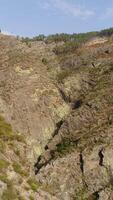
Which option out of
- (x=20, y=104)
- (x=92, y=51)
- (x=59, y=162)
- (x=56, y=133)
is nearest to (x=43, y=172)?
(x=59, y=162)

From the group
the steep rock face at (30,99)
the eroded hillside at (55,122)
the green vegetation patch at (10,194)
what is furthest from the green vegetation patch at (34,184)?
the steep rock face at (30,99)

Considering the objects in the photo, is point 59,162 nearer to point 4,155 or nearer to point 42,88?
point 4,155

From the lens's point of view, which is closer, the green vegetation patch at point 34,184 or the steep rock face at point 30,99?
the green vegetation patch at point 34,184

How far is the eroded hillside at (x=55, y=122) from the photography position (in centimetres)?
4284

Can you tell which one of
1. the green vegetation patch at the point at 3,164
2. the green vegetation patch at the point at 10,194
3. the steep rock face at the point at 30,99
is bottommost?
the green vegetation patch at the point at 10,194

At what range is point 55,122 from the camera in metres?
52.9

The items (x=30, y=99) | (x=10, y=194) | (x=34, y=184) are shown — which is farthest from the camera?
(x=30, y=99)

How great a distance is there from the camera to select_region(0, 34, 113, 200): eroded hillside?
141 feet

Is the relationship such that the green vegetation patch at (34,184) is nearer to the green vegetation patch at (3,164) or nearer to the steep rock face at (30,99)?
the green vegetation patch at (3,164)

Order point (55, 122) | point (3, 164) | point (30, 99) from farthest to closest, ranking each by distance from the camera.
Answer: point (30, 99), point (55, 122), point (3, 164)

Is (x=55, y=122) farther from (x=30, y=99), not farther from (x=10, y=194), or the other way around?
(x=10, y=194)

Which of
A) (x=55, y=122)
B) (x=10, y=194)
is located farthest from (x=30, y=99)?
(x=10, y=194)

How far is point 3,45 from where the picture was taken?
6581 centimetres

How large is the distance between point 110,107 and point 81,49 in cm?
2030
